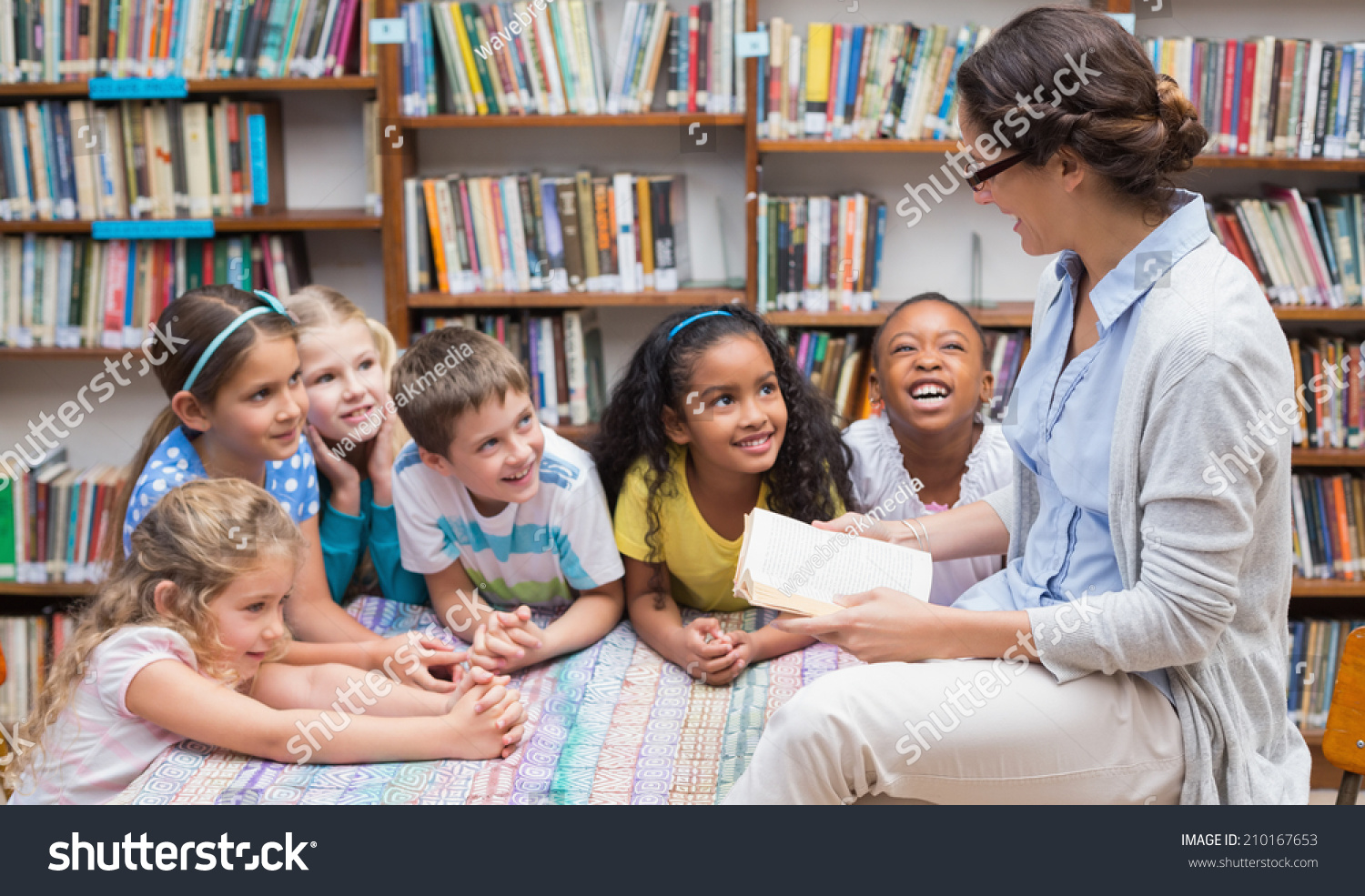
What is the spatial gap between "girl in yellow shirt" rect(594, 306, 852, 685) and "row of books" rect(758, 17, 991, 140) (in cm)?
93

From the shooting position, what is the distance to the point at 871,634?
1.24 m

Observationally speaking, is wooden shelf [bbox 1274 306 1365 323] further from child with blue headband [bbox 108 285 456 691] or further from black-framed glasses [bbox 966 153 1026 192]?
child with blue headband [bbox 108 285 456 691]

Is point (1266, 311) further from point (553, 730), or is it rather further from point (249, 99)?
point (249, 99)

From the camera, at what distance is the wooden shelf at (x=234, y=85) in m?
2.63

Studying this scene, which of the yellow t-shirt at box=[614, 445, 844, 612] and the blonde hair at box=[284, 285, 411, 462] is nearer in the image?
the yellow t-shirt at box=[614, 445, 844, 612]

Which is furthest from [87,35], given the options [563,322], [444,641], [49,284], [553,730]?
[553,730]

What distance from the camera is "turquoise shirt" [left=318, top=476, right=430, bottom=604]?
6.59 feet

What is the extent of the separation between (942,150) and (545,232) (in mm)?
987

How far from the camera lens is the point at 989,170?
1.23 metres

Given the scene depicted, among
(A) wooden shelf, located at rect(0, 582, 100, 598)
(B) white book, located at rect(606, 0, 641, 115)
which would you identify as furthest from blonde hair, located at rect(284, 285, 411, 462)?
(A) wooden shelf, located at rect(0, 582, 100, 598)

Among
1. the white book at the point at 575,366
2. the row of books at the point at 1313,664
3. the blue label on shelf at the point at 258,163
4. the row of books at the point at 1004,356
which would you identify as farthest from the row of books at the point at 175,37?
the row of books at the point at 1313,664

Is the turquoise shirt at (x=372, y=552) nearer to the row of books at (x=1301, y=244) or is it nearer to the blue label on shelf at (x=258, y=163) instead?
the blue label on shelf at (x=258, y=163)

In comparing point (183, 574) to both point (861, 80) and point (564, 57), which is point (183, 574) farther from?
point (861, 80)

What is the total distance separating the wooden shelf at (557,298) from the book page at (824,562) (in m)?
1.30
